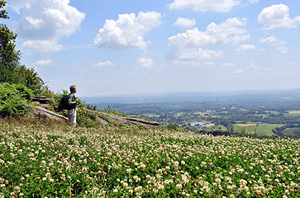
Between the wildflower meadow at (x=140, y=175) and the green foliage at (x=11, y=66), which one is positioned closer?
the wildflower meadow at (x=140, y=175)

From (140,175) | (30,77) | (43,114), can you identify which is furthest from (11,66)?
(140,175)

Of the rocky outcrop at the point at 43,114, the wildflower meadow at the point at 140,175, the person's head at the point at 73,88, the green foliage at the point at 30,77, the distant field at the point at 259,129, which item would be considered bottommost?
the distant field at the point at 259,129

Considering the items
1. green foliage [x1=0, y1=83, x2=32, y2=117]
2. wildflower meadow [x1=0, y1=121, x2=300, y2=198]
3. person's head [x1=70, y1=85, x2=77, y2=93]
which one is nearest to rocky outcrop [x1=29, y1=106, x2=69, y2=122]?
green foliage [x1=0, y1=83, x2=32, y2=117]

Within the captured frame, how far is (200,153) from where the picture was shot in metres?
7.55

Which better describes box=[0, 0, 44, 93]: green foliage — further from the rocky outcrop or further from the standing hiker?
the standing hiker

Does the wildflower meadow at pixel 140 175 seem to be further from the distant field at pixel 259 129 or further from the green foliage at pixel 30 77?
the green foliage at pixel 30 77

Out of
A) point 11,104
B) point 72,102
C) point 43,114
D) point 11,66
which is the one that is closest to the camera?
point 72,102

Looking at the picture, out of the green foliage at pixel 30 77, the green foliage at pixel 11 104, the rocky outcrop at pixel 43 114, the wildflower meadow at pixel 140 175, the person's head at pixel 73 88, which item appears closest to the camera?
the wildflower meadow at pixel 140 175

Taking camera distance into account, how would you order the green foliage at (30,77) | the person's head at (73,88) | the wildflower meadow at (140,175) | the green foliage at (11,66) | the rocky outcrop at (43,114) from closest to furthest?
the wildflower meadow at (140,175) → the person's head at (73,88) → the rocky outcrop at (43,114) → the green foliage at (11,66) → the green foliage at (30,77)

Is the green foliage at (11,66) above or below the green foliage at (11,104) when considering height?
above

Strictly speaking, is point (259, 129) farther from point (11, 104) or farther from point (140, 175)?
point (140, 175)

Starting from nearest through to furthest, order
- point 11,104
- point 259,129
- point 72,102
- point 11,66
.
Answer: point 72,102 → point 11,104 → point 11,66 → point 259,129

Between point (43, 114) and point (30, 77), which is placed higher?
point (30, 77)

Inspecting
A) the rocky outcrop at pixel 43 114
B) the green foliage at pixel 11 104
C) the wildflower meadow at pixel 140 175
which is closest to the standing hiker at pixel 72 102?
the rocky outcrop at pixel 43 114
